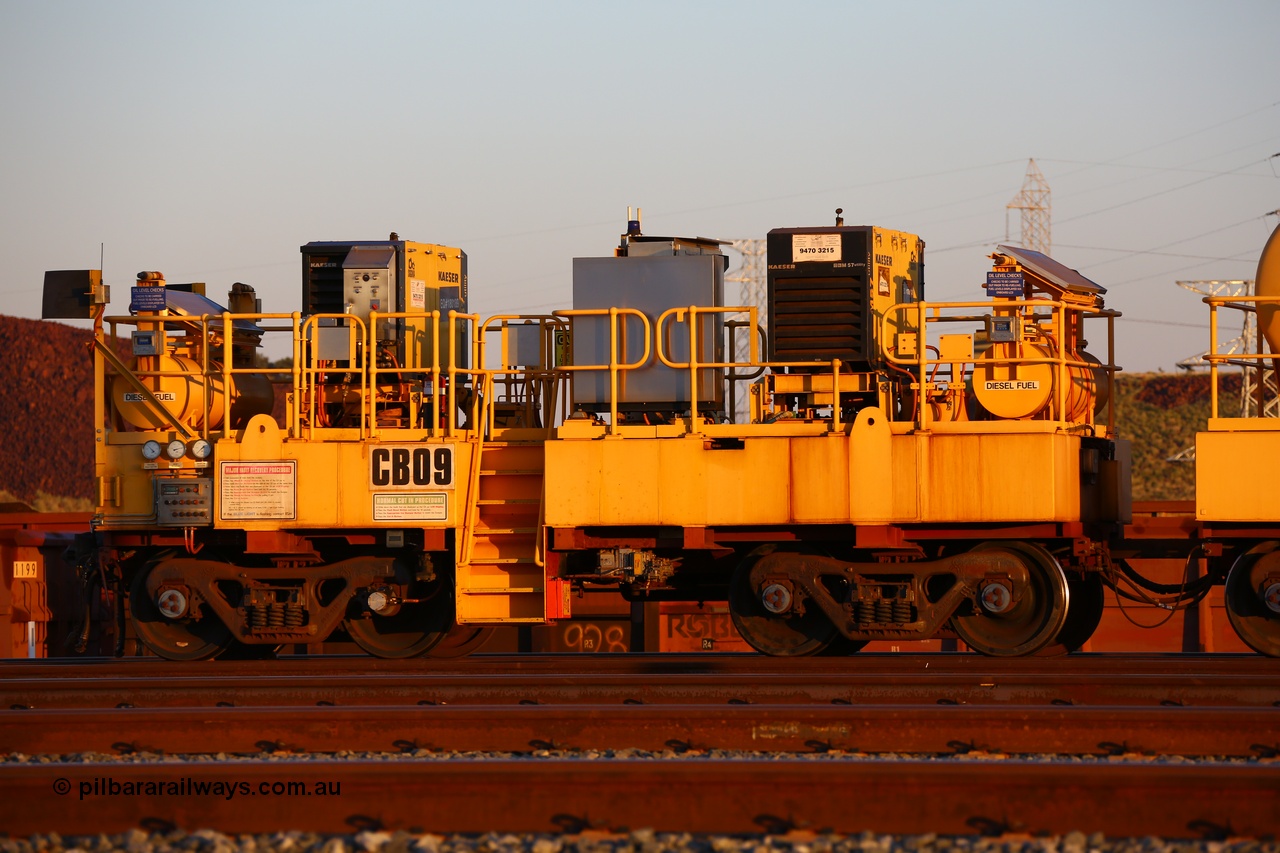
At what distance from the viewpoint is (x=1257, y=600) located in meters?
11.6

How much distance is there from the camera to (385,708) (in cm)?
898

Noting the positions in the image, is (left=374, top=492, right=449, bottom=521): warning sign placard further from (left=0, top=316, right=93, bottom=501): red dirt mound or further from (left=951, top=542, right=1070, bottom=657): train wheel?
(left=0, top=316, right=93, bottom=501): red dirt mound

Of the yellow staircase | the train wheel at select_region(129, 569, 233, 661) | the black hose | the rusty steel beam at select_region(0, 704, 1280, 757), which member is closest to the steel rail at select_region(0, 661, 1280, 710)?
the rusty steel beam at select_region(0, 704, 1280, 757)

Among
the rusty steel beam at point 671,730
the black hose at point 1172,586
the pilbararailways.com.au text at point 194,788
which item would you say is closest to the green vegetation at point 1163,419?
the black hose at point 1172,586

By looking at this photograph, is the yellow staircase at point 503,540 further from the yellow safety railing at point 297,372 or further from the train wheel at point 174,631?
the train wheel at point 174,631

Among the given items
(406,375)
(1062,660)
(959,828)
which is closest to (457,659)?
(406,375)

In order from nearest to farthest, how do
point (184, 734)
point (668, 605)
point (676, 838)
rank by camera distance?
point (676, 838) → point (184, 734) → point (668, 605)

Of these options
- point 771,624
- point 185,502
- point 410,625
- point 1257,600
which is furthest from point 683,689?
point 185,502

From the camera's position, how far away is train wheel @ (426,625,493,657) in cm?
1361

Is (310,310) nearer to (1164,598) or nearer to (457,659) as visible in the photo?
(457,659)

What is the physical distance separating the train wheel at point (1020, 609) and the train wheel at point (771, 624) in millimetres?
1157

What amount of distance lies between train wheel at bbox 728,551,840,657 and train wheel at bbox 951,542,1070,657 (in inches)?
45.6

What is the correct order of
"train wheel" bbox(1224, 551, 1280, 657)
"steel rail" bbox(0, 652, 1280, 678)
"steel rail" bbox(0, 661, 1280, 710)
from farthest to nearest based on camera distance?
"train wheel" bbox(1224, 551, 1280, 657) < "steel rail" bbox(0, 652, 1280, 678) < "steel rail" bbox(0, 661, 1280, 710)

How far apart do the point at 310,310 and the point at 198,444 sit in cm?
200
